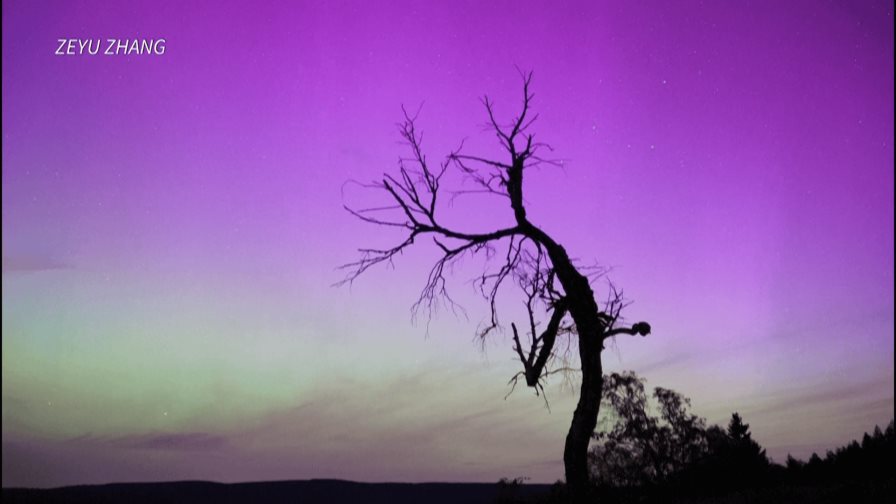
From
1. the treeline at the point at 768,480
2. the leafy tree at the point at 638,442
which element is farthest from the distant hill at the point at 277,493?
the treeline at the point at 768,480

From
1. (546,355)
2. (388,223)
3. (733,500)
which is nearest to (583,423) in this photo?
(546,355)

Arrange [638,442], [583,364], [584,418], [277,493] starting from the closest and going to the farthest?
[584,418] < [583,364] < [638,442] < [277,493]

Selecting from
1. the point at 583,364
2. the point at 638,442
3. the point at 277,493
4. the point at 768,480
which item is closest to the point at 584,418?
the point at 583,364

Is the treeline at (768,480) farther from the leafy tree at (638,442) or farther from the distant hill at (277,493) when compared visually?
the distant hill at (277,493)

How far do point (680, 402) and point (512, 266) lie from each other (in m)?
27.4

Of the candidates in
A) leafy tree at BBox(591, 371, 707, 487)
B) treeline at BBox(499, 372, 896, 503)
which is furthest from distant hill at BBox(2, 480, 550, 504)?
treeline at BBox(499, 372, 896, 503)

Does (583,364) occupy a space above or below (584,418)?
above

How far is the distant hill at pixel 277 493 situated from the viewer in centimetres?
8256

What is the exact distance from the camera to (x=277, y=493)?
10619 centimetres

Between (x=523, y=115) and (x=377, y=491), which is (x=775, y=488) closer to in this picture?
(x=523, y=115)

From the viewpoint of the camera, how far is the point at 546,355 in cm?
1085

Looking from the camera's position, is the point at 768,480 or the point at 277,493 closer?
the point at 768,480

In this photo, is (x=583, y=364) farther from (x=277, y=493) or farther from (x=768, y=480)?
(x=277, y=493)

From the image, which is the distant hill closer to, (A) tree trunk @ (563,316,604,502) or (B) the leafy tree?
(B) the leafy tree
